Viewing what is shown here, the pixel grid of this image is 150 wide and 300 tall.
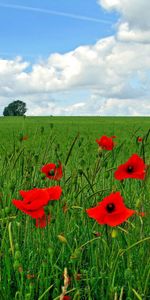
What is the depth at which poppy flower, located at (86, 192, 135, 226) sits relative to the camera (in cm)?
154

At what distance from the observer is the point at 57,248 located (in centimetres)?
232

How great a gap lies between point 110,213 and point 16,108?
63376 millimetres

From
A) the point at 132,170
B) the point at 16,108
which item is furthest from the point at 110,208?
the point at 16,108

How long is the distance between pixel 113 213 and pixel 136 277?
0.57 metres

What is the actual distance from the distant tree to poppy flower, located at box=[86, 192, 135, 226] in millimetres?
62581

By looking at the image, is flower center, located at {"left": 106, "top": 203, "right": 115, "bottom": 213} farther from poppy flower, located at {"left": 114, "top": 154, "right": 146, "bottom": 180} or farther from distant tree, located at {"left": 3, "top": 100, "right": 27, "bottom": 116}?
distant tree, located at {"left": 3, "top": 100, "right": 27, "bottom": 116}

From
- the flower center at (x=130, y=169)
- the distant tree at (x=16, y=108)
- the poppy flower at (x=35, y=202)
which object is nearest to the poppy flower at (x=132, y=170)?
the flower center at (x=130, y=169)

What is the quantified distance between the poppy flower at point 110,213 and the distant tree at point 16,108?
62581 mm

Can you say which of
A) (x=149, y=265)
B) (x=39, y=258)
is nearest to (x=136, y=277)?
(x=149, y=265)

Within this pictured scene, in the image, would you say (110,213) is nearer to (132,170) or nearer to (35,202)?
(35,202)

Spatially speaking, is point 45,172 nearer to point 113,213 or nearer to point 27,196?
point 27,196

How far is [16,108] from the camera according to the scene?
6425 centimetres

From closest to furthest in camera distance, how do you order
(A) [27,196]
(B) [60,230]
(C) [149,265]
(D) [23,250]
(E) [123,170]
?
(A) [27,196] < (C) [149,265] < (E) [123,170] < (D) [23,250] < (B) [60,230]

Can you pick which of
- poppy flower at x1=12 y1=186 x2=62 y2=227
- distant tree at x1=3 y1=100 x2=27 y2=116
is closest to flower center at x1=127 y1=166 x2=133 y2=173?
poppy flower at x1=12 y1=186 x2=62 y2=227
